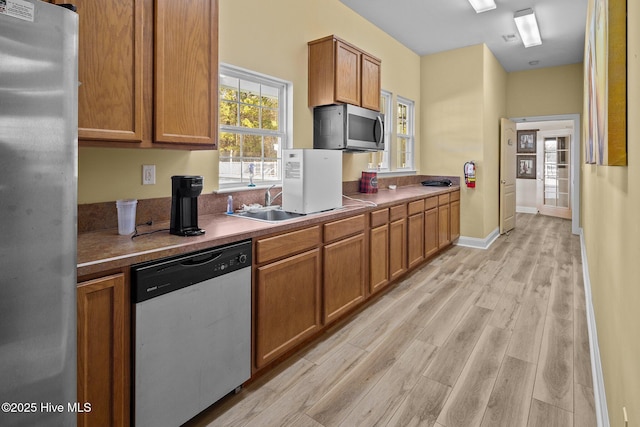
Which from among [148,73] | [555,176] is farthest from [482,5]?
[555,176]

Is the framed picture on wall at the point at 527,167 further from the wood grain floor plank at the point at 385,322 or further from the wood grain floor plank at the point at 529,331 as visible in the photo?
the wood grain floor plank at the point at 385,322

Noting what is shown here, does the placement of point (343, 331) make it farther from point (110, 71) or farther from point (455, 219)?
point (455, 219)

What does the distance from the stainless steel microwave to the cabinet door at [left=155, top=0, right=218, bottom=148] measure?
1442 mm

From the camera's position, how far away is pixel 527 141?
31.2ft

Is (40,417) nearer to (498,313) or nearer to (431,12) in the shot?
(498,313)

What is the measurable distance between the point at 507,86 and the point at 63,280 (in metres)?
7.47

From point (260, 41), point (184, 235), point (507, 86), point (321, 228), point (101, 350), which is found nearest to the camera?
point (101, 350)

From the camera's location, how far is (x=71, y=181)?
3.73ft

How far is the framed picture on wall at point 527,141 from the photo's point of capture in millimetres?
9422

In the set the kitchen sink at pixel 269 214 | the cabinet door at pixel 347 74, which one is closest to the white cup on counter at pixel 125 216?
the kitchen sink at pixel 269 214

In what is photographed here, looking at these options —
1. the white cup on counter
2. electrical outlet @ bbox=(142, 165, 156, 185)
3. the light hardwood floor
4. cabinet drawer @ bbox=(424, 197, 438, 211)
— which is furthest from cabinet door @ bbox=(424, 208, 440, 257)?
the white cup on counter

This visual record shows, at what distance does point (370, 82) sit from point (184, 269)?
114 inches

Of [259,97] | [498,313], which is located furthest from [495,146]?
[259,97]

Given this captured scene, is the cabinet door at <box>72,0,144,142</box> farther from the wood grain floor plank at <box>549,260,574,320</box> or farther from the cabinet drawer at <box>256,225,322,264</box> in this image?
the wood grain floor plank at <box>549,260,574,320</box>
